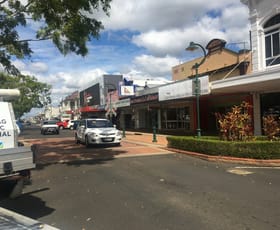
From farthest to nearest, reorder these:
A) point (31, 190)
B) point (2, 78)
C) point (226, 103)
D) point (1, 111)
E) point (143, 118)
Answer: point (143, 118)
point (226, 103)
point (2, 78)
point (31, 190)
point (1, 111)

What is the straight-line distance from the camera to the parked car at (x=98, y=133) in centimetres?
1906

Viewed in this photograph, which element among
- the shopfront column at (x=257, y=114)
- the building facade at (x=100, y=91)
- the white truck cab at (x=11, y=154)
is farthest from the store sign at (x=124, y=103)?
the white truck cab at (x=11, y=154)

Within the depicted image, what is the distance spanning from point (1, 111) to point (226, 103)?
67.9ft

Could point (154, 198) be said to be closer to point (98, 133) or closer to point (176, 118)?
point (98, 133)

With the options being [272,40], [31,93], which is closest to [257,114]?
[272,40]

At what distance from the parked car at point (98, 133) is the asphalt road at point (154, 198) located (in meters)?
7.18

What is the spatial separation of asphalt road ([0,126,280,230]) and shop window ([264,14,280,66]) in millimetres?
9700

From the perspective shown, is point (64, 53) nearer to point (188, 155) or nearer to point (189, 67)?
point (188, 155)

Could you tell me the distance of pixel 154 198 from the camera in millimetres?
7410

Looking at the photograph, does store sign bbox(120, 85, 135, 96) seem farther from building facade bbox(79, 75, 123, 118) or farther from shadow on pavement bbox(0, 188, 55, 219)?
shadow on pavement bbox(0, 188, 55, 219)

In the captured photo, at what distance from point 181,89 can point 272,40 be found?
22.2ft

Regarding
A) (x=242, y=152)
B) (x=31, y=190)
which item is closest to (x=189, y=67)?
(x=242, y=152)

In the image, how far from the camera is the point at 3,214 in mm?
6164

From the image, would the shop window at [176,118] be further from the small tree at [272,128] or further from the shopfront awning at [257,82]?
the small tree at [272,128]
